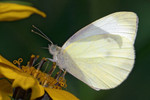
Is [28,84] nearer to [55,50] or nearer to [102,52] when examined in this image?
[55,50]

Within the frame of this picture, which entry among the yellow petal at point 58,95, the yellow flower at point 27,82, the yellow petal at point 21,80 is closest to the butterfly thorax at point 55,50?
the yellow flower at point 27,82

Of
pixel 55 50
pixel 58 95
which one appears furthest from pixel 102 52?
pixel 58 95

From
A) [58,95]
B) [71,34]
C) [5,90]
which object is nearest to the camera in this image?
[58,95]

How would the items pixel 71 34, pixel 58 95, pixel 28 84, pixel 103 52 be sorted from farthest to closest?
1. pixel 71 34
2. pixel 103 52
3. pixel 58 95
4. pixel 28 84

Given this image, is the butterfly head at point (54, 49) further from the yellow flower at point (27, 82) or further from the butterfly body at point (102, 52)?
the yellow flower at point (27, 82)

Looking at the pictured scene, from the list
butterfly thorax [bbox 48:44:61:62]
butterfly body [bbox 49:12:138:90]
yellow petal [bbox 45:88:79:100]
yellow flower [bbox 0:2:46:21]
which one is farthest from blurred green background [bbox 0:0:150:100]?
yellow flower [bbox 0:2:46:21]

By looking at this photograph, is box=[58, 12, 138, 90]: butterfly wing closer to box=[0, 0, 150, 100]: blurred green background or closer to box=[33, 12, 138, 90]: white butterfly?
box=[33, 12, 138, 90]: white butterfly

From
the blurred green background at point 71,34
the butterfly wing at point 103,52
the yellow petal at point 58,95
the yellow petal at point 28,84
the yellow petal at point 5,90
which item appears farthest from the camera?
the blurred green background at point 71,34
